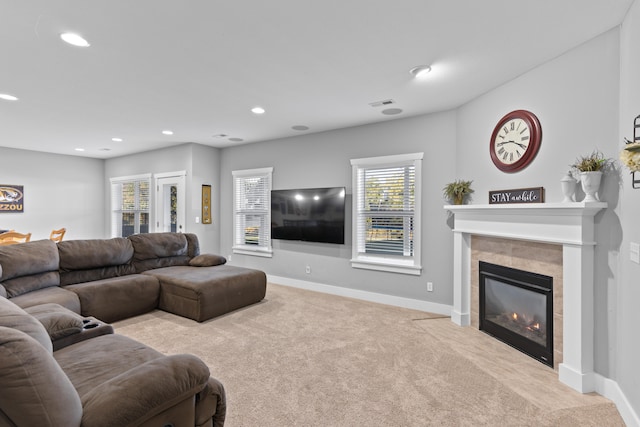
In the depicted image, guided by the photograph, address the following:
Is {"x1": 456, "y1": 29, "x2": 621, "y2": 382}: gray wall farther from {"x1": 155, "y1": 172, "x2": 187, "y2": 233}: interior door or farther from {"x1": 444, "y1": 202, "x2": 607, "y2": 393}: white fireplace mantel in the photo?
{"x1": 155, "y1": 172, "x2": 187, "y2": 233}: interior door

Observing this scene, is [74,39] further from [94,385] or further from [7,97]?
[94,385]

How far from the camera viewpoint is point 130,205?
23.1 ft

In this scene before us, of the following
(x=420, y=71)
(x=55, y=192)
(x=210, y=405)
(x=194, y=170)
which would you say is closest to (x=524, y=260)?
(x=420, y=71)

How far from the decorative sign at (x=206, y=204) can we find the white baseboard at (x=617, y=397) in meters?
5.76

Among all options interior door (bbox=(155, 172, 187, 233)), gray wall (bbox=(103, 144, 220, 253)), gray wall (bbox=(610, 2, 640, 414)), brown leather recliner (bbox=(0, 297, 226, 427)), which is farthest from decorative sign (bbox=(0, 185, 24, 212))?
gray wall (bbox=(610, 2, 640, 414))

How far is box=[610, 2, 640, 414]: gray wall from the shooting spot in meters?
1.87

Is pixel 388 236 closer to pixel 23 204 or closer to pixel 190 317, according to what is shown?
pixel 190 317

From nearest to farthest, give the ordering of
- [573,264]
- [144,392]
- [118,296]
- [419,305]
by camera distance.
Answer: [144,392]
[573,264]
[118,296]
[419,305]

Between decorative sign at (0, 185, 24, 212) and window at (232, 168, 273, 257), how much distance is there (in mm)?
4664

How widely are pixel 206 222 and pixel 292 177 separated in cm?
205

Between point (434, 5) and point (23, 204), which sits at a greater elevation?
point (434, 5)

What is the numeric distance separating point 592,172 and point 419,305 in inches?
97.5

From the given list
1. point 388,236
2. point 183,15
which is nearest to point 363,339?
point 388,236

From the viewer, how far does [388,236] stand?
4.38 m
